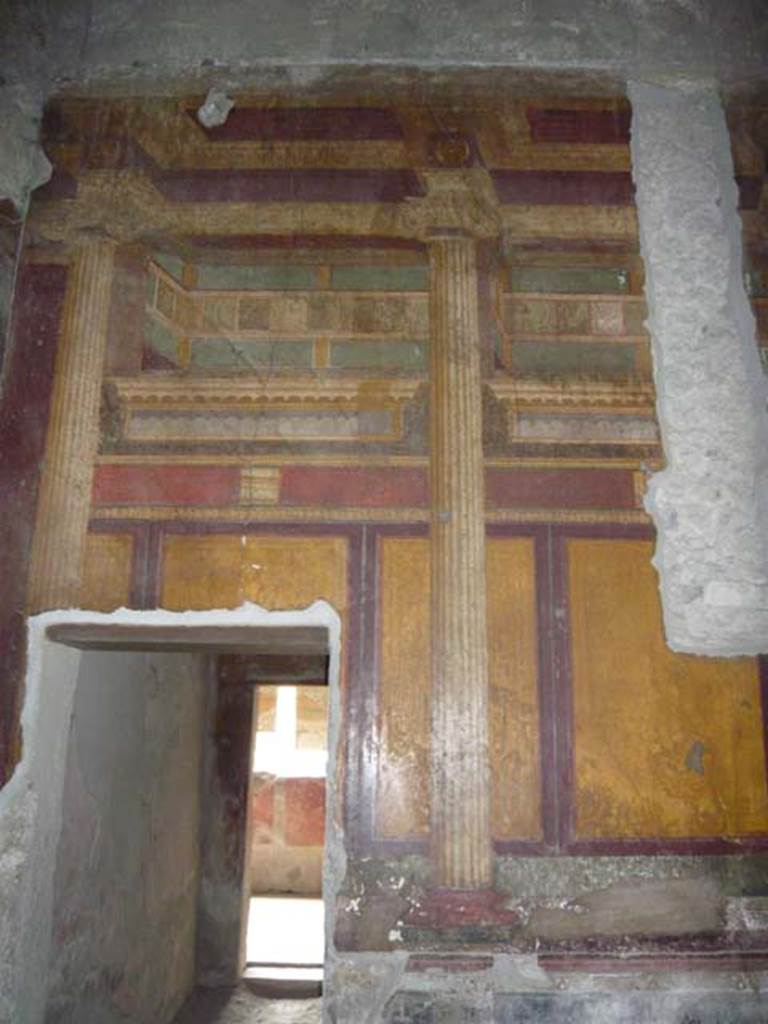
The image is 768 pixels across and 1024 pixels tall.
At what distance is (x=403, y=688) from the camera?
2.87 m

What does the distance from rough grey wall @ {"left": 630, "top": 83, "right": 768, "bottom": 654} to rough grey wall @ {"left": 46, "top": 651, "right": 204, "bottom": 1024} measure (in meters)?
2.43

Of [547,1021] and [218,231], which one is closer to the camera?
[547,1021]

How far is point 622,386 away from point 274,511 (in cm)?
131

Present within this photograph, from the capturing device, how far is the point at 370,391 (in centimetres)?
314

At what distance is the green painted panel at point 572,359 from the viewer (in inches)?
125

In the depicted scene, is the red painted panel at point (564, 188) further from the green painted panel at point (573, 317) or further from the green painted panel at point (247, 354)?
the green painted panel at point (247, 354)

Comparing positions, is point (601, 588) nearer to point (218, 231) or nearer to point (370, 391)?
point (370, 391)

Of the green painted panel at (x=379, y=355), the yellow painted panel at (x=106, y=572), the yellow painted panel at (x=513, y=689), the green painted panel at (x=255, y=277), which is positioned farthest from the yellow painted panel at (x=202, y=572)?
the green painted panel at (x=255, y=277)

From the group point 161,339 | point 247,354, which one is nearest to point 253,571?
point 247,354

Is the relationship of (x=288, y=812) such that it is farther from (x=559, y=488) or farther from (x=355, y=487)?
(x=559, y=488)

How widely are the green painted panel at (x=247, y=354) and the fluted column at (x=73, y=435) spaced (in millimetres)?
365

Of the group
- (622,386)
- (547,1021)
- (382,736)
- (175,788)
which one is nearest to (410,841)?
(382,736)

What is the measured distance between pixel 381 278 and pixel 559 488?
3.37 feet

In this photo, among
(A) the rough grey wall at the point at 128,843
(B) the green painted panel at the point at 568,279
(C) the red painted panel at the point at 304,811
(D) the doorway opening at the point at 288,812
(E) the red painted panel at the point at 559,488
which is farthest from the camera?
(C) the red painted panel at the point at 304,811
